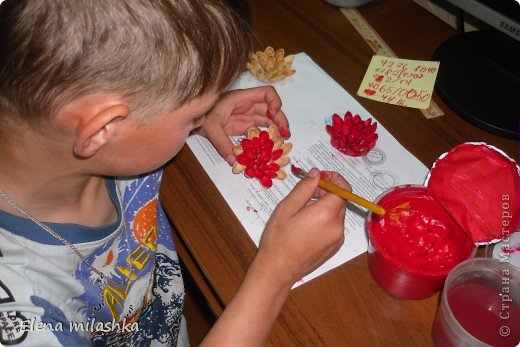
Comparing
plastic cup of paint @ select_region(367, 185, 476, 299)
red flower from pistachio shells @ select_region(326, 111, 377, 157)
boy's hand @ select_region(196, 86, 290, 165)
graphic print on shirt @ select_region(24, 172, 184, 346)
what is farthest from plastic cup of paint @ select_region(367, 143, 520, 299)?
graphic print on shirt @ select_region(24, 172, 184, 346)

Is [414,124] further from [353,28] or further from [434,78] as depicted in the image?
[353,28]

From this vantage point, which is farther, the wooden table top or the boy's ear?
the wooden table top

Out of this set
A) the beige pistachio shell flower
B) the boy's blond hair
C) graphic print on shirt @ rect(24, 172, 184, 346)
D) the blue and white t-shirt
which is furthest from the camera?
the beige pistachio shell flower

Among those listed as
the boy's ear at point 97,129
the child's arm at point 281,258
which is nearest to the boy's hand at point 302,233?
the child's arm at point 281,258

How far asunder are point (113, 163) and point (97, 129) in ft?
0.34

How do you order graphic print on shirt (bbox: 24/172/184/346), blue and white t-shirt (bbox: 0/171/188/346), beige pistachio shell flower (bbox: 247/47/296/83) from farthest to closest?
beige pistachio shell flower (bbox: 247/47/296/83)
graphic print on shirt (bbox: 24/172/184/346)
blue and white t-shirt (bbox: 0/171/188/346)

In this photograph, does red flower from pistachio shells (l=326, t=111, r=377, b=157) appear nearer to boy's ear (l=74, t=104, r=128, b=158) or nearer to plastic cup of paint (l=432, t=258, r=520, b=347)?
plastic cup of paint (l=432, t=258, r=520, b=347)

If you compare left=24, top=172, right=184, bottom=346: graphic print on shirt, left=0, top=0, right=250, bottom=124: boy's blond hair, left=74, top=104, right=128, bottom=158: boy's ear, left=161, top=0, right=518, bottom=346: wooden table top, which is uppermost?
left=0, top=0, right=250, bottom=124: boy's blond hair

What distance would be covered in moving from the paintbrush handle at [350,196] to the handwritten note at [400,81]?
0.27m

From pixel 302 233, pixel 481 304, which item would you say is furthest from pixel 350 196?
pixel 481 304

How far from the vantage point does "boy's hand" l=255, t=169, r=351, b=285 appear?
584mm

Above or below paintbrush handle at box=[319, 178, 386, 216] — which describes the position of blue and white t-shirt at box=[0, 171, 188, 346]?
below

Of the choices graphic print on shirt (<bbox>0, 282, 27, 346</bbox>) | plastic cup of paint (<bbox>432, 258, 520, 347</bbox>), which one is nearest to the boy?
graphic print on shirt (<bbox>0, 282, 27, 346</bbox>)

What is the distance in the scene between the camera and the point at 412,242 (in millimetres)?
605
